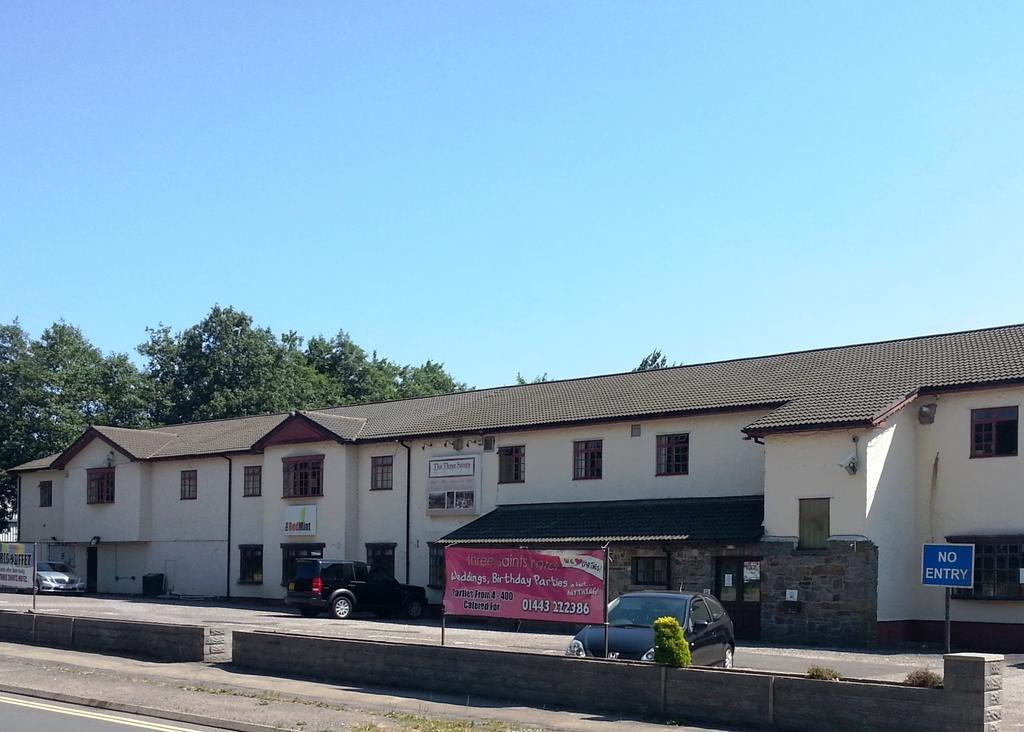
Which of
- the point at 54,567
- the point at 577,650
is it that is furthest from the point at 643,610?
the point at 54,567

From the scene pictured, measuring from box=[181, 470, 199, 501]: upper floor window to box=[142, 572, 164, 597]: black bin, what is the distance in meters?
3.24

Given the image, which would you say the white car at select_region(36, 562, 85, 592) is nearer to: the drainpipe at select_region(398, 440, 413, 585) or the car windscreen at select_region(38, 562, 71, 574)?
the car windscreen at select_region(38, 562, 71, 574)

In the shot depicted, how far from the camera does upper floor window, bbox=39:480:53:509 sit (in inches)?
2158

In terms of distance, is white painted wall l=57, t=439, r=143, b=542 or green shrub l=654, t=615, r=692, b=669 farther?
white painted wall l=57, t=439, r=143, b=542

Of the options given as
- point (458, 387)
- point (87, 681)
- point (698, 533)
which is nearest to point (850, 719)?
point (87, 681)

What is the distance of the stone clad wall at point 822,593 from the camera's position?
26562 millimetres

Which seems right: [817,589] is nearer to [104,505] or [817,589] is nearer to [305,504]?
[305,504]

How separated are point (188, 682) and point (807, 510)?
14928 millimetres

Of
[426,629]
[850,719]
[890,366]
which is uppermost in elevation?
[890,366]

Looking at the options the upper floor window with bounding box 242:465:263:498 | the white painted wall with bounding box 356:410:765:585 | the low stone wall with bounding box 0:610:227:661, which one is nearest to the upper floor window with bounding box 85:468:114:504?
the upper floor window with bounding box 242:465:263:498

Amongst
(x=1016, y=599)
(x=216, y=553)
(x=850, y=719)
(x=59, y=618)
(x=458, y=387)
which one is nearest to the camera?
(x=850, y=719)

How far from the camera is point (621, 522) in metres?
32.4

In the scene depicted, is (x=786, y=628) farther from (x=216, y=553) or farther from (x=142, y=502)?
(x=142, y=502)

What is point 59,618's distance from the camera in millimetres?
24391
